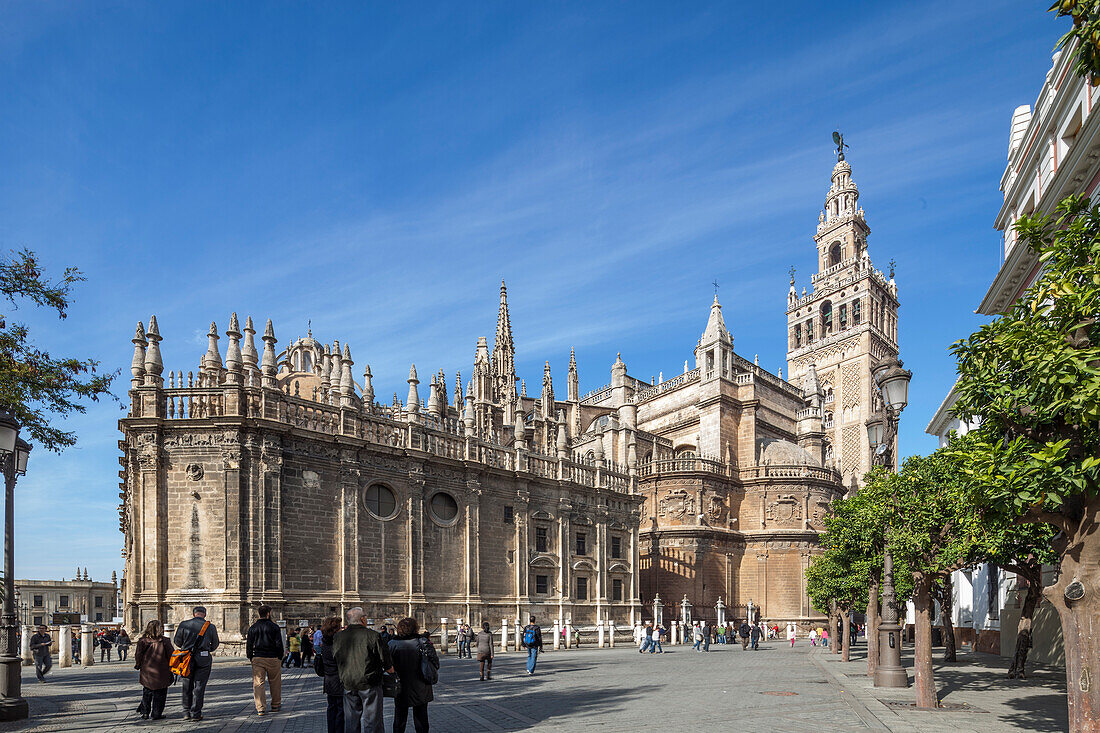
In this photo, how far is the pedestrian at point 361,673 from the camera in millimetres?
8672

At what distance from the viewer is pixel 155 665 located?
12188mm

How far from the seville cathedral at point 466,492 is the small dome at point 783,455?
172 millimetres

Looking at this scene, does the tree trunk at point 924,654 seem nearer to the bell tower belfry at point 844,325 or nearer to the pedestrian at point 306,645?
the pedestrian at point 306,645

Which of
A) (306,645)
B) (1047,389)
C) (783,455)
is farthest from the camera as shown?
(783,455)

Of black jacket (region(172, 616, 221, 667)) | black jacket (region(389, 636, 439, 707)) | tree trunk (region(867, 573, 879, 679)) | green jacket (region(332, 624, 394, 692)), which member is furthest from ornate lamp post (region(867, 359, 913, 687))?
black jacket (region(172, 616, 221, 667))

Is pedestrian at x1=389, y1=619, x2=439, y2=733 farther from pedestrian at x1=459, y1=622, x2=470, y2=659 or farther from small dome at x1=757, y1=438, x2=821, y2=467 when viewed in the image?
small dome at x1=757, y1=438, x2=821, y2=467

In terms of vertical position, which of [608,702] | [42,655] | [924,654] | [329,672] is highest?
[329,672]

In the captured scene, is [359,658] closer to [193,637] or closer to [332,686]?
[332,686]

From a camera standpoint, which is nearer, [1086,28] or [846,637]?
[1086,28]

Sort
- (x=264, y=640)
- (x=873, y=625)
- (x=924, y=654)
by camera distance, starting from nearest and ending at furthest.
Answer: (x=264, y=640), (x=924, y=654), (x=873, y=625)

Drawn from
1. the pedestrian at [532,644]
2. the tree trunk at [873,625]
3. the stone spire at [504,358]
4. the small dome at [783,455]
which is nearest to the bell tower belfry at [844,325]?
the small dome at [783,455]

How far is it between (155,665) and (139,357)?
1791cm

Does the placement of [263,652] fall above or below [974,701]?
above

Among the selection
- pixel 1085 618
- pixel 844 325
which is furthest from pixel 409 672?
pixel 844 325
